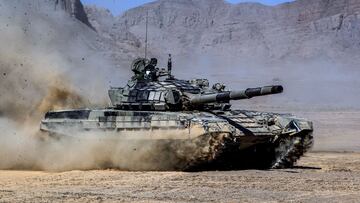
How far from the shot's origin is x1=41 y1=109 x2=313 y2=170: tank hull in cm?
1734

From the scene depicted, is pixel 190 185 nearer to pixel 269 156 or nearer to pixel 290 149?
pixel 290 149

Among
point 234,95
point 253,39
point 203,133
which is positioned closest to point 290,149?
point 234,95

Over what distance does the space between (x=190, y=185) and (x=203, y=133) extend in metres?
2.60

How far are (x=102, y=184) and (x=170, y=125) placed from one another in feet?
10.4

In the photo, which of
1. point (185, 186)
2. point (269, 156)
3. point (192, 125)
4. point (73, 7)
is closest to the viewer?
point (185, 186)

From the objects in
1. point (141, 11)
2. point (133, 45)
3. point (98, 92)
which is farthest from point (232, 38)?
point (98, 92)

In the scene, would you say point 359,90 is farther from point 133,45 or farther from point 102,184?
point 102,184

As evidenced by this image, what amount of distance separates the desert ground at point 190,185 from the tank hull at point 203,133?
58 cm

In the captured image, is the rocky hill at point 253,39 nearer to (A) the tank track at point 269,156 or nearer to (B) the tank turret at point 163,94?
(B) the tank turret at point 163,94

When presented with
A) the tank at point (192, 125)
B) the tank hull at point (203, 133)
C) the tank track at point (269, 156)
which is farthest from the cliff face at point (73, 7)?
the tank track at point (269, 156)

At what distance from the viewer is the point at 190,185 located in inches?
578

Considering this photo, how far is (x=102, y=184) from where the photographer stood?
15062 mm

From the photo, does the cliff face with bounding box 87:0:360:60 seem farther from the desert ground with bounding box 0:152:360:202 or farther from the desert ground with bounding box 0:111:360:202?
the desert ground with bounding box 0:152:360:202

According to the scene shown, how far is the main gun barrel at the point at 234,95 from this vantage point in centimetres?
1702
